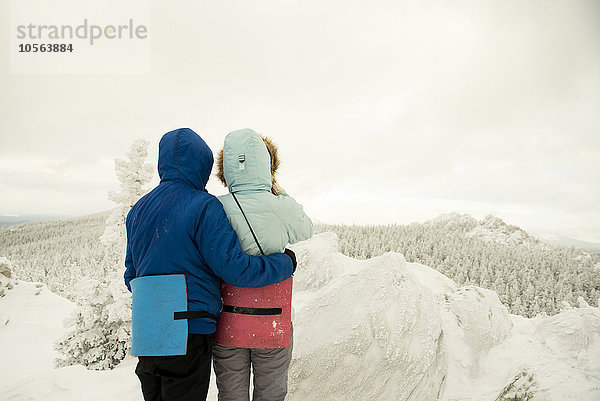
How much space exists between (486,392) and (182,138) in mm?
4925

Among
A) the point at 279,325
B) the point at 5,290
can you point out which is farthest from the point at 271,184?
the point at 5,290

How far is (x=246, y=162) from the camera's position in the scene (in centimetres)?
240

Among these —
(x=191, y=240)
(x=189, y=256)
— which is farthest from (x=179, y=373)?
(x=191, y=240)

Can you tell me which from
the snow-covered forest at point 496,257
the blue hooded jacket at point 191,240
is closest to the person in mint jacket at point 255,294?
the blue hooded jacket at point 191,240

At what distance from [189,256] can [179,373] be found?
0.79m

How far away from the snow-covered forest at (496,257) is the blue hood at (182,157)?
9.32 m

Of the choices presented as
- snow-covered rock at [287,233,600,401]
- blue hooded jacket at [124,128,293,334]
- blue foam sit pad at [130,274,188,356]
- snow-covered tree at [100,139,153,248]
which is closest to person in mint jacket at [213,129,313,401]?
blue hooded jacket at [124,128,293,334]

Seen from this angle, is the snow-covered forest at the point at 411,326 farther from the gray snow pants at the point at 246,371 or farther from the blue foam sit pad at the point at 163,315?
the blue foam sit pad at the point at 163,315

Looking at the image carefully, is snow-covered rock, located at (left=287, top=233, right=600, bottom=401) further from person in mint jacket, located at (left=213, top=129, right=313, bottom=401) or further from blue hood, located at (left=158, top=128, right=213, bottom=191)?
blue hood, located at (left=158, top=128, right=213, bottom=191)

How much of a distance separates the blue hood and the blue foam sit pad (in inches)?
27.6

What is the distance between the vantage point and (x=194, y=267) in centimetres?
211

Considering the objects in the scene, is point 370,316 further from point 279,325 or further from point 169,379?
point 169,379

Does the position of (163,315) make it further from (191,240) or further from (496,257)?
(496,257)

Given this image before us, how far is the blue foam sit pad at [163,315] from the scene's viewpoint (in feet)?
6.72
